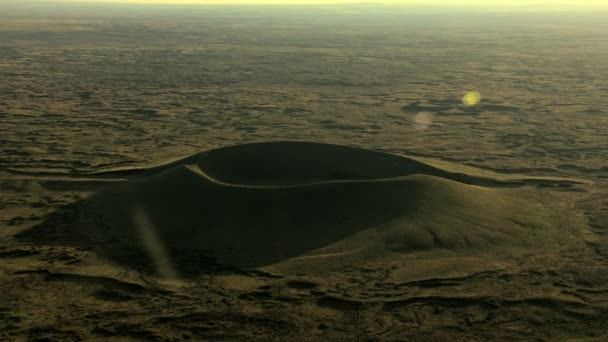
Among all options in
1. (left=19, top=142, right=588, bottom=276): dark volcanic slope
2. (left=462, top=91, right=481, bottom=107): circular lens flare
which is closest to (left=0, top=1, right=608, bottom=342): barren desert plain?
(left=19, top=142, right=588, bottom=276): dark volcanic slope

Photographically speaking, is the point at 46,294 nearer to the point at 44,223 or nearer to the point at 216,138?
the point at 44,223

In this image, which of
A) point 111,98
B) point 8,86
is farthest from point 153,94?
point 8,86

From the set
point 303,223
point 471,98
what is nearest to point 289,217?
point 303,223

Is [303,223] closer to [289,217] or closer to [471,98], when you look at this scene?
[289,217]

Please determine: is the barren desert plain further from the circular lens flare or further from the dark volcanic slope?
the circular lens flare

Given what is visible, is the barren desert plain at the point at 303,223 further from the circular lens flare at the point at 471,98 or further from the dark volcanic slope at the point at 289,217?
the circular lens flare at the point at 471,98

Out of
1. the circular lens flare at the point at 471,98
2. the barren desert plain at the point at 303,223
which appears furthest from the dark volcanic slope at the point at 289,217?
the circular lens flare at the point at 471,98
